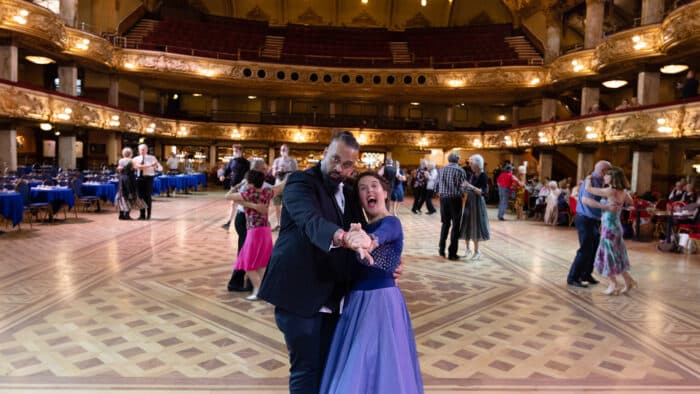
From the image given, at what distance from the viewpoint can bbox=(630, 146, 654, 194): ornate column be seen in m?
15.5

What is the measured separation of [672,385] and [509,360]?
100cm

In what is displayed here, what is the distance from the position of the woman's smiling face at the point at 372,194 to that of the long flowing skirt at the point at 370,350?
1.17 ft

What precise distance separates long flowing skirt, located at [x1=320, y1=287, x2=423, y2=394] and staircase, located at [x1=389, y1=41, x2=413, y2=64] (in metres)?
27.4

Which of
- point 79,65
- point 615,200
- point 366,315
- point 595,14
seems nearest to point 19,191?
point 366,315

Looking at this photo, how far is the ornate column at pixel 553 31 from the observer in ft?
74.9

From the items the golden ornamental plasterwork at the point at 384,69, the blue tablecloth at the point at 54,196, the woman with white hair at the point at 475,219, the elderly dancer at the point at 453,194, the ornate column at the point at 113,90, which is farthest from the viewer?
the ornate column at the point at 113,90

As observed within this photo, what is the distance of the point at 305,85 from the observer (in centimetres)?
2473

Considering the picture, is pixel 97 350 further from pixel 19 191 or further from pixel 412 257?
pixel 19 191

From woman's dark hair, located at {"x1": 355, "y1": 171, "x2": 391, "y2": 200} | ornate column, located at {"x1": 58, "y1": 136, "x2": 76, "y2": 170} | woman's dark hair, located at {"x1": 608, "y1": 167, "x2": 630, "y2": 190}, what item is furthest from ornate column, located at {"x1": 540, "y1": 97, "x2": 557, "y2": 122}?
woman's dark hair, located at {"x1": 355, "y1": 171, "x2": 391, "y2": 200}

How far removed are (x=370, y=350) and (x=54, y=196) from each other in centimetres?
984

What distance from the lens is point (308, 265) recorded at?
1936 mm

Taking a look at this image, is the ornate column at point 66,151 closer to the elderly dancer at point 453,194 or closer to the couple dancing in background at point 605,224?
the elderly dancer at point 453,194

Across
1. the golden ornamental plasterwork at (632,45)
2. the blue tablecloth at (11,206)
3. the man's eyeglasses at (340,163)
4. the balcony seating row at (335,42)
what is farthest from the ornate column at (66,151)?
the golden ornamental plasterwork at (632,45)

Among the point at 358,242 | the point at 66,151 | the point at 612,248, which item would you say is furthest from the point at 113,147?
the point at 358,242
